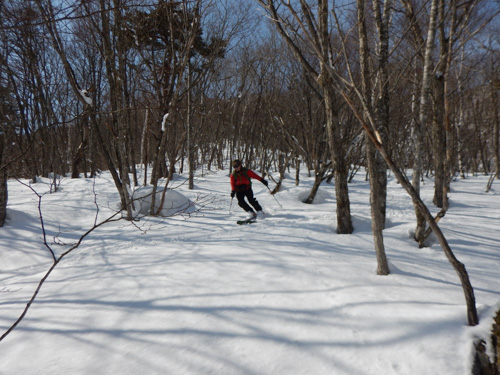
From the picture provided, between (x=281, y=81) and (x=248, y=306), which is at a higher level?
(x=281, y=81)

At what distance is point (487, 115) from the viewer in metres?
16.7

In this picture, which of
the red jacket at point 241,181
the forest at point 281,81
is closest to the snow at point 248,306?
the forest at point 281,81

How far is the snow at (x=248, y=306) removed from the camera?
156cm

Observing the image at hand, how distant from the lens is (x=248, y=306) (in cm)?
211

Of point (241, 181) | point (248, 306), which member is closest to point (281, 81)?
point (241, 181)

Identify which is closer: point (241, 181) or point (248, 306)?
point (248, 306)

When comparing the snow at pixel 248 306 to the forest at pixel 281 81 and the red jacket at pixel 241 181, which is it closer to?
the forest at pixel 281 81

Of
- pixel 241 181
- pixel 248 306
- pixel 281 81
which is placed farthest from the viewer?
pixel 281 81

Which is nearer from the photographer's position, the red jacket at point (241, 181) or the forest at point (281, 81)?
the forest at point (281, 81)

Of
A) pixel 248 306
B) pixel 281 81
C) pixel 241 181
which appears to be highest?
pixel 281 81

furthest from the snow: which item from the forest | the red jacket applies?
the red jacket

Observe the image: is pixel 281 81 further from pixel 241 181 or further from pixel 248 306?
pixel 248 306

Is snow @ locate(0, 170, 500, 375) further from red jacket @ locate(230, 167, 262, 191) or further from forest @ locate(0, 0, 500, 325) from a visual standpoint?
red jacket @ locate(230, 167, 262, 191)

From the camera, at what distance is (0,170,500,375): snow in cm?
156
